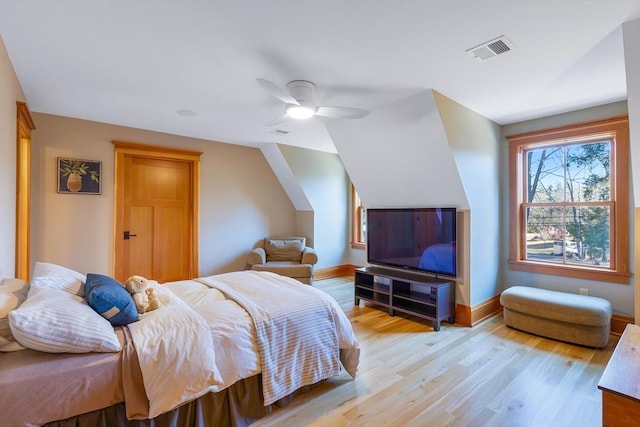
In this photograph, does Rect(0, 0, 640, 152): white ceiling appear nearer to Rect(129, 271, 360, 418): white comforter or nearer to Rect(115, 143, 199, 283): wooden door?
Rect(115, 143, 199, 283): wooden door

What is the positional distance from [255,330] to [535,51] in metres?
2.73

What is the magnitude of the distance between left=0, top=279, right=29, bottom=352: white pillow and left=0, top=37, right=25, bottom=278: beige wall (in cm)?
53

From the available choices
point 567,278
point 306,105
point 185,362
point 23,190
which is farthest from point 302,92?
point 567,278

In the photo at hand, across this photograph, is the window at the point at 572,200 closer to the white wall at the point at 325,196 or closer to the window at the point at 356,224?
the window at the point at 356,224

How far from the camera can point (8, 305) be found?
1503 millimetres

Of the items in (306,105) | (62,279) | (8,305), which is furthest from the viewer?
(306,105)

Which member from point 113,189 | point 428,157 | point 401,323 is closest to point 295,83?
point 428,157

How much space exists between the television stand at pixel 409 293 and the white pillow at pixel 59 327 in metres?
2.96

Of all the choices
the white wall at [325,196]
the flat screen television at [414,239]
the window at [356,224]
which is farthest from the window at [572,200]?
the white wall at [325,196]

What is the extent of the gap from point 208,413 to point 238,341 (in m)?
0.43

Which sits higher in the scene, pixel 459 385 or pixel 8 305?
pixel 8 305

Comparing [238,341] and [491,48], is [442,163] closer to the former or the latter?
[491,48]

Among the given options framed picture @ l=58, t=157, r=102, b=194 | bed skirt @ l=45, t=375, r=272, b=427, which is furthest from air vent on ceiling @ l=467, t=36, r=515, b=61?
framed picture @ l=58, t=157, r=102, b=194

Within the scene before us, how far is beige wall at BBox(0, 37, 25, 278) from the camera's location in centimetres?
216
